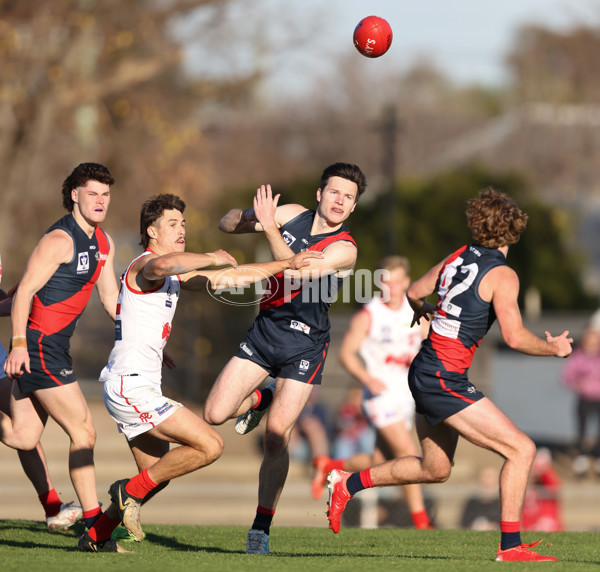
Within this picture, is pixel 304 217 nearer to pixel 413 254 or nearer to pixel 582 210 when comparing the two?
pixel 413 254

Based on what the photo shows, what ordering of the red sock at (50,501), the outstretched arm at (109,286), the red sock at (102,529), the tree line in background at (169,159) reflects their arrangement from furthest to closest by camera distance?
the tree line in background at (169,159) → the red sock at (50,501) → the outstretched arm at (109,286) → the red sock at (102,529)

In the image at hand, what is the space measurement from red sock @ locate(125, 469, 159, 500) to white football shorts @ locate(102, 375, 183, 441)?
0.98 feet

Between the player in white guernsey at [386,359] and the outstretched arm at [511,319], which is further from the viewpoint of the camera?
the player in white guernsey at [386,359]

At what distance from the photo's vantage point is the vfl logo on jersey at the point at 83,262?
21.1 ft

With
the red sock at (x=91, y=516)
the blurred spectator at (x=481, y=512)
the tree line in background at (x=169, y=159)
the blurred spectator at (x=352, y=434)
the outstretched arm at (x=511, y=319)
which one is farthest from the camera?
the tree line in background at (x=169, y=159)

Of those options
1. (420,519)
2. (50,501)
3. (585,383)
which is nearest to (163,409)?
(50,501)

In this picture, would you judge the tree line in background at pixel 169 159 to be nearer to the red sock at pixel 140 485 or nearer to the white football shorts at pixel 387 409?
the white football shorts at pixel 387 409

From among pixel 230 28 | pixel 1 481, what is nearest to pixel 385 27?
pixel 1 481

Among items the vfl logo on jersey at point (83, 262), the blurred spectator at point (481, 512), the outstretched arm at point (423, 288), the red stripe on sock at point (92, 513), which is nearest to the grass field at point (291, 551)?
the red stripe on sock at point (92, 513)

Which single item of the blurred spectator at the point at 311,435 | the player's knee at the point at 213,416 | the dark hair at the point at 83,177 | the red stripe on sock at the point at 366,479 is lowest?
the blurred spectator at the point at 311,435

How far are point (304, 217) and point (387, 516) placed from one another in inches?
195

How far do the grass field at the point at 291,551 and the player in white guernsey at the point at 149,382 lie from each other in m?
0.38

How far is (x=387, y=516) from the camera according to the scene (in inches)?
425

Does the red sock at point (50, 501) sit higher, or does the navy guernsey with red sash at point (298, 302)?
the navy guernsey with red sash at point (298, 302)
